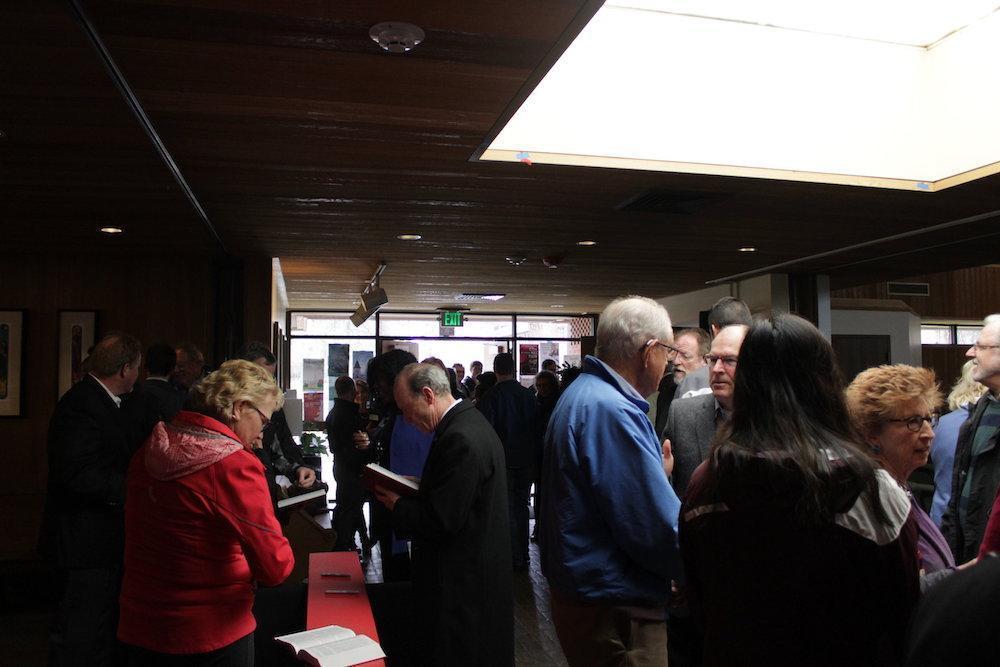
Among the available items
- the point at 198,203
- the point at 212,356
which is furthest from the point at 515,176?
the point at 212,356

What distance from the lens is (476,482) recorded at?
8.53ft

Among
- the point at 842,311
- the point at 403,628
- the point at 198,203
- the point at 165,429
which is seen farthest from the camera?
the point at 842,311

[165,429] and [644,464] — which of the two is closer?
[644,464]

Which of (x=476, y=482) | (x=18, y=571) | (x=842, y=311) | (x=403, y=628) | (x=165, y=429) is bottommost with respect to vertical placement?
(x=18, y=571)

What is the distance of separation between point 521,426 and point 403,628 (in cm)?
350

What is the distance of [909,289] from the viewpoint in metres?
13.1

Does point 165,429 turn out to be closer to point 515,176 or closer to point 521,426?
point 515,176

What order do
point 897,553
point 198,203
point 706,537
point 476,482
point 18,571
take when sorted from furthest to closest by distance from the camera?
point 18,571 < point 198,203 < point 476,482 < point 706,537 < point 897,553

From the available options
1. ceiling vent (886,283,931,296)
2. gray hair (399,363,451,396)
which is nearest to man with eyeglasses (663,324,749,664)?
gray hair (399,363,451,396)

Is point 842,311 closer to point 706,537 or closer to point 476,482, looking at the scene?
point 476,482

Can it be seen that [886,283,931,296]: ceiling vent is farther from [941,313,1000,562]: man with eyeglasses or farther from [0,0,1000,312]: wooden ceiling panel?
[941,313,1000,562]: man with eyeglasses

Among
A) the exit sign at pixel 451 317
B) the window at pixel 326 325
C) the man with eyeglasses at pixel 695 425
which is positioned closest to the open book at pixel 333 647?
the man with eyeglasses at pixel 695 425

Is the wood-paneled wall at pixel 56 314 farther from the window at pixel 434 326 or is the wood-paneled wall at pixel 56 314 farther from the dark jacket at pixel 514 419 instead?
the window at pixel 434 326

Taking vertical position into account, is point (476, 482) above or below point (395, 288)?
below
